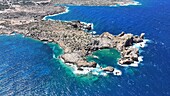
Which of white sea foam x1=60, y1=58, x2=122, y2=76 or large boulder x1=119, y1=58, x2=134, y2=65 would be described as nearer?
white sea foam x1=60, y1=58, x2=122, y2=76

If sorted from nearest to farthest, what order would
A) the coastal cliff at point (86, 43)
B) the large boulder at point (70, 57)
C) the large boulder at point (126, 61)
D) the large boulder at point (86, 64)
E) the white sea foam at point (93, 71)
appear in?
the white sea foam at point (93, 71) → the large boulder at point (86, 64) → the large boulder at point (126, 61) → the large boulder at point (70, 57) → the coastal cliff at point (86, 43)

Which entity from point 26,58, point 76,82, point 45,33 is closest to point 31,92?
point 76,82

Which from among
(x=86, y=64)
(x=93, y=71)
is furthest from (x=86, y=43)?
(x=93, y=71)

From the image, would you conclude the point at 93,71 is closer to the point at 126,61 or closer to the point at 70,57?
the point at 70,57

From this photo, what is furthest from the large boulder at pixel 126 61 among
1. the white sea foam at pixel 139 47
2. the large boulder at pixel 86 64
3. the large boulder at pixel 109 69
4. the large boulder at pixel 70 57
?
the large boulder at pixel 70 57

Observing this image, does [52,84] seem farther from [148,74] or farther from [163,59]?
[163,59]

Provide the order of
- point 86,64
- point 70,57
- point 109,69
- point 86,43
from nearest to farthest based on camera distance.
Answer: point 109,69
point 86,64
point 70,57
point 86,43

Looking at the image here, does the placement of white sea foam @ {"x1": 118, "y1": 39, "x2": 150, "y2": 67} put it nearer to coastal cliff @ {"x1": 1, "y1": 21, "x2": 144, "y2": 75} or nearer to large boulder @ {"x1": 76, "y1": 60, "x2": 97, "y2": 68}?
coastal cliff @ {"x1": 1, "y1": 21, "x2": 144, "y2": 75}

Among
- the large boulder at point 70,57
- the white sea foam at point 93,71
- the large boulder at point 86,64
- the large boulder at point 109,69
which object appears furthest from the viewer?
the large boulder at point 70,57

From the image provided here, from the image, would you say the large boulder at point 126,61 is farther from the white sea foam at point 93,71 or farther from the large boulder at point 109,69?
the large boulder at point 109,69

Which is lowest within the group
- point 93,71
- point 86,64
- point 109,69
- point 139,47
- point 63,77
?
point 63,77

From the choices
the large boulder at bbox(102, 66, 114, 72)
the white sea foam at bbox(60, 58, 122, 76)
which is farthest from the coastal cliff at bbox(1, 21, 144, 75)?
the white sea foam at bbox(60, 58, 122, 76)
